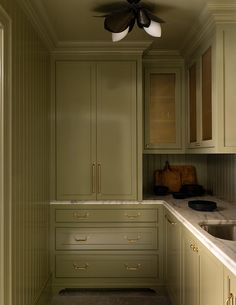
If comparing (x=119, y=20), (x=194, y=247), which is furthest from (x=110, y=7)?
(x=194, y=247)

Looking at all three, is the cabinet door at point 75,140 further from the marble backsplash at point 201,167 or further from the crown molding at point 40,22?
the marble backsplash at point 201,167

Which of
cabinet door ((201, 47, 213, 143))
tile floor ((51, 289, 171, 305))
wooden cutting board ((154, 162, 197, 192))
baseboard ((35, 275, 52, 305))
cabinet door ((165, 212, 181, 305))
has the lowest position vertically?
tile floor ((51, 289, 171, 305))

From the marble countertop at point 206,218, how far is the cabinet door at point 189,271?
0.37 ft

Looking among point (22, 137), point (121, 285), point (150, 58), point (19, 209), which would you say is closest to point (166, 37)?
point (150, 58)

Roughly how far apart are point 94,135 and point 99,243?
106 cm

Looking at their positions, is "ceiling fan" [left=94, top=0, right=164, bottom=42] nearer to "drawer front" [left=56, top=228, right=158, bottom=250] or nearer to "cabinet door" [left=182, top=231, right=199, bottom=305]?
"cabinet door" [left=182, top=231, right=199, bottom=305]

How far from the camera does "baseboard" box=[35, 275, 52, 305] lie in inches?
90.7

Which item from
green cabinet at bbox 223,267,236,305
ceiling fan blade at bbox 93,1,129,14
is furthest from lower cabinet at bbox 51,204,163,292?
ceiling fan blade at bbox 93,1,129,14

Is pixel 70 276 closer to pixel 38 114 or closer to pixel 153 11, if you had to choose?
pixel 38 114

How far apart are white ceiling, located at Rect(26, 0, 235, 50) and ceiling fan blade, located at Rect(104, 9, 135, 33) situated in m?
0.16

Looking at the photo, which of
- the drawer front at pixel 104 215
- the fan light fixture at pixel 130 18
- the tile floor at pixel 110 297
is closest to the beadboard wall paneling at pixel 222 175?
the drawer front at pixel 104 215

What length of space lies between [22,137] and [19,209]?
474mm

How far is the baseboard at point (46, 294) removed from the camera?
2304 millimetres

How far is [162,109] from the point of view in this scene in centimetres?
311
